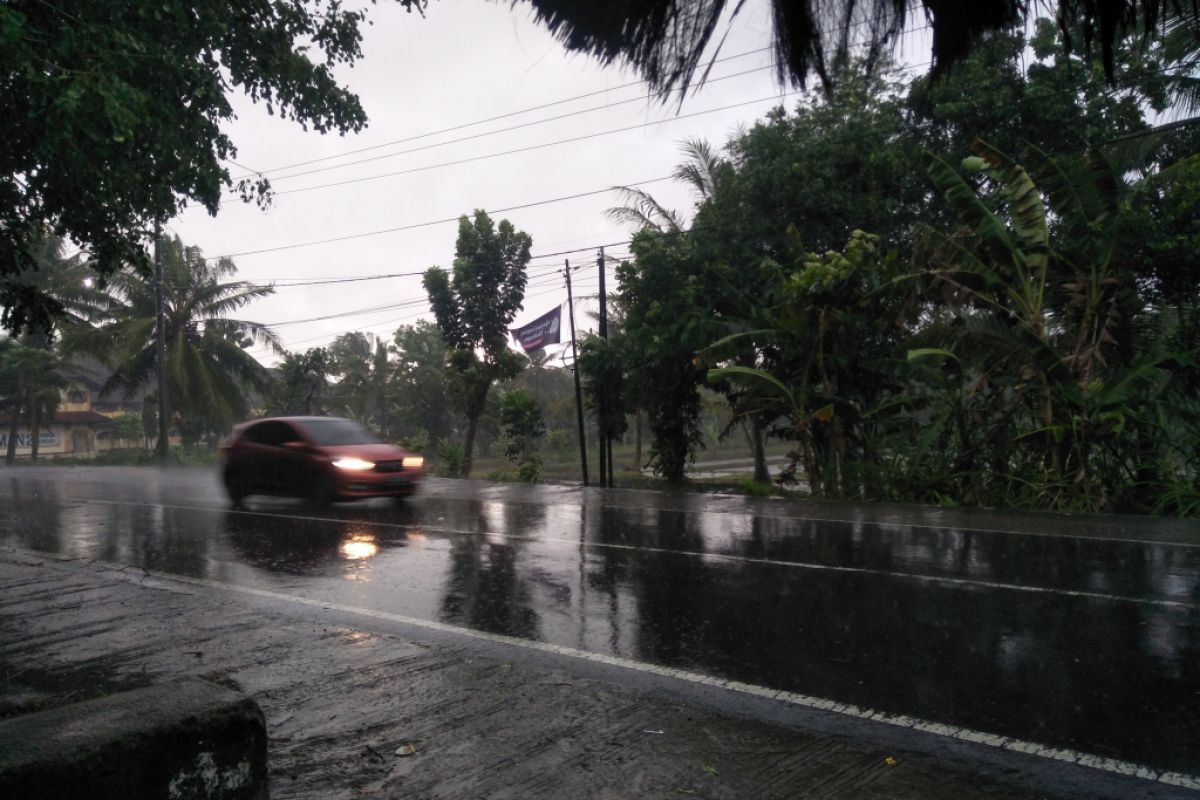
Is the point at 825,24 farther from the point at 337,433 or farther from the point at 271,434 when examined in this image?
the point at 271,434

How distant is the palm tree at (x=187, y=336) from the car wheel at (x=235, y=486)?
20184mm

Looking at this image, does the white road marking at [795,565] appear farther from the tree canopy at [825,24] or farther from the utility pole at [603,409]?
the utility pole at [603,409]

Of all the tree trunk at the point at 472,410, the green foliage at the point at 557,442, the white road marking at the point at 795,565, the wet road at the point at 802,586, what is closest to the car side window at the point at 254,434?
the wet road at the point at 802,586

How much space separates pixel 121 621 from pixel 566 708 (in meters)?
4.43

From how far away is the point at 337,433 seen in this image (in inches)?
613

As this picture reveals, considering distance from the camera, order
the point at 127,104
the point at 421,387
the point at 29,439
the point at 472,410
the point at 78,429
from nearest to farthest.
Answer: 1. the point at 127,104
2. the point at 472,410
3. the point at 421,387
4. the point at 29,439
5. the point at 78,429

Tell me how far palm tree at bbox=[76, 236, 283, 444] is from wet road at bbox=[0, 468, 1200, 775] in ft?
68.2

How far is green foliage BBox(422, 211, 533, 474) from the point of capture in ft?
94.5

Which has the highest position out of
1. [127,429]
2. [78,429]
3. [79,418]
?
[79,418]

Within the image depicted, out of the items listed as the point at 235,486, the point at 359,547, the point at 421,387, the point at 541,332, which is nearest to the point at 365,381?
the point at 421,387

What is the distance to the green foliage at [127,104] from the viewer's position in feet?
22.5

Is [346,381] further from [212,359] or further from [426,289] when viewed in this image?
[426,289]

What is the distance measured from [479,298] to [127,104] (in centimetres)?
2136

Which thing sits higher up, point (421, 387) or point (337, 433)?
point (421, 387)
